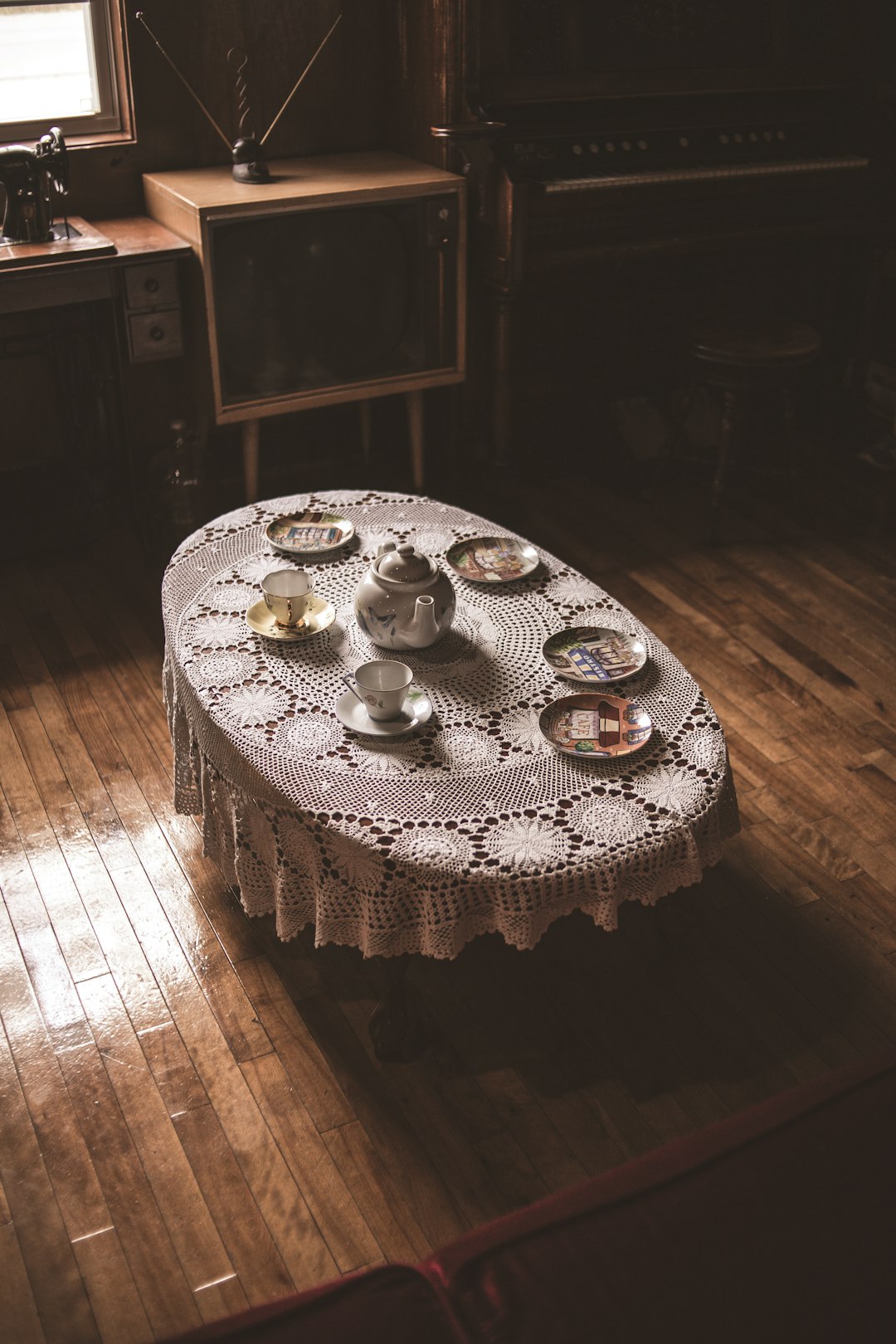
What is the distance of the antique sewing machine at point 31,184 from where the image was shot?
2.90 meters

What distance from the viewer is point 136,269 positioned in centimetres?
300

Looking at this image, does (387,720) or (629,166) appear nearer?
(387,720)

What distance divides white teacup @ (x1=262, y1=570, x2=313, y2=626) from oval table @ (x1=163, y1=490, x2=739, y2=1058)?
0.05 m

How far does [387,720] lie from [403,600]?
0.22 m

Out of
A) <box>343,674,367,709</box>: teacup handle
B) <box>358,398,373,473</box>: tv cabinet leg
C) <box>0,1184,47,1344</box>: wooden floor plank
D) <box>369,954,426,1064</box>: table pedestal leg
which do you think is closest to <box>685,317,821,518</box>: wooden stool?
<box>358,398,373,473</box>: tv cabinet leg

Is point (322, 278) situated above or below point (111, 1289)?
above

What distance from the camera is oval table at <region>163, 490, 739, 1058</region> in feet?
5.49

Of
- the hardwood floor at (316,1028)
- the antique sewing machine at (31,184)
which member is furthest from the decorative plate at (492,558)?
the antique sewing machine at (31,184)

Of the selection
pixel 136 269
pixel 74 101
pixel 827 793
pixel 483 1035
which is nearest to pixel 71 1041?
pixel 483 1035

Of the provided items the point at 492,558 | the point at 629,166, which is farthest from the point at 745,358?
the point at 492,558

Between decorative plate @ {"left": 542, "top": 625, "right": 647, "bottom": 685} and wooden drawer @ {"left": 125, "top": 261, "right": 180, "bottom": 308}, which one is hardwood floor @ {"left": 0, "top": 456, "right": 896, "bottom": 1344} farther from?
wooden drawer @ {"left": 125, "top": 261, "right": 180, "bottom": 308}

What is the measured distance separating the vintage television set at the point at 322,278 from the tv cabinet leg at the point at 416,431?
1 centimetres

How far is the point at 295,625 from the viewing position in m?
2.09

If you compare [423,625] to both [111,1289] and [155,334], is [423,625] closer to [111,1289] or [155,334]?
[111,1289]
